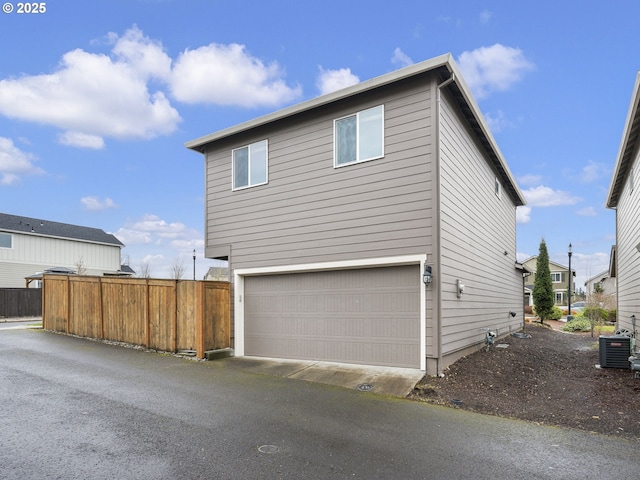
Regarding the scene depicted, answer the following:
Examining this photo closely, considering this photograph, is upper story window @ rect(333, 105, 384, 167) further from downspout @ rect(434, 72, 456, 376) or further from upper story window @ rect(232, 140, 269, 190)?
upper story window @ rect(232, 140, 269, 190)

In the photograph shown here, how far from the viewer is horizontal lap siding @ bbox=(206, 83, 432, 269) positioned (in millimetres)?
8078

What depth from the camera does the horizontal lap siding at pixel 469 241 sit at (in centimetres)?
834

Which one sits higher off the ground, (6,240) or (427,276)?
(6,240)

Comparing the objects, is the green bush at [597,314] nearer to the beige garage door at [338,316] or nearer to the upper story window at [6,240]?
the beige garage door at [338,316]

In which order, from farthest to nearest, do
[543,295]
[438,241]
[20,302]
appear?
[543,295] → [20,302] → [438,241]

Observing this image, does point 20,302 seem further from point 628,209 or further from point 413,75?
point 628,209

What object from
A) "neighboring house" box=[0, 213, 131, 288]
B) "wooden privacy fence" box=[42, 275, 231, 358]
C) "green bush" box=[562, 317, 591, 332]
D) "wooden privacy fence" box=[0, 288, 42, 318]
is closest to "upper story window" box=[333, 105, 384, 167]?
"wooden privacy fence" box=[42, 275, 231, 358]

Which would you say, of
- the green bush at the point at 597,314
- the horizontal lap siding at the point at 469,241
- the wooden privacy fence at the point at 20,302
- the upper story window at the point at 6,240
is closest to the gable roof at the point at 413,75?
the horizontal lap siding at the point at 469,241

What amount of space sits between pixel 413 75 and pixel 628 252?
29.6 feet

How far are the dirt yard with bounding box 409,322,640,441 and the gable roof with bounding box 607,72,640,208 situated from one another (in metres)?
5.21

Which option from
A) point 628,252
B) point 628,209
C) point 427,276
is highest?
point 628,209

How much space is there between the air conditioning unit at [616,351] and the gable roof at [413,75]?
5.62 metres

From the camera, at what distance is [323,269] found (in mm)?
9234

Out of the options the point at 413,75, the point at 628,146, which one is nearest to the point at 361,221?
the point at 413,75
